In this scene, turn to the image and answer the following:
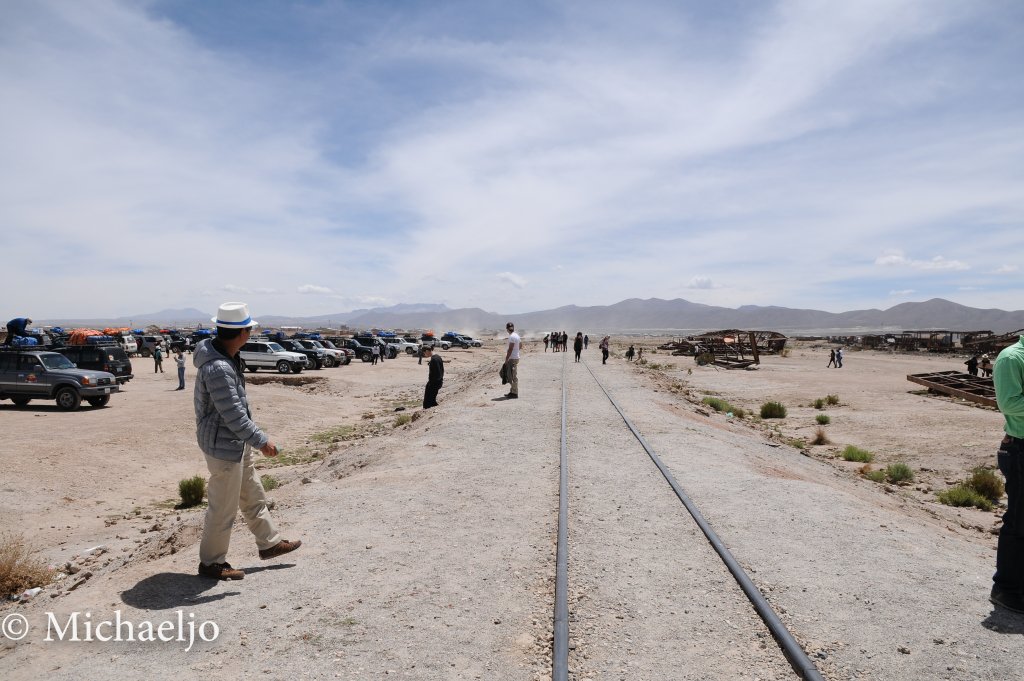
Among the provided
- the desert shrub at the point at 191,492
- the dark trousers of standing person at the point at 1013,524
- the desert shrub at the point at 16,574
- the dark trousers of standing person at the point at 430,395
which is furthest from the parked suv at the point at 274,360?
the dark trousers of standing person at the point at 1013,524

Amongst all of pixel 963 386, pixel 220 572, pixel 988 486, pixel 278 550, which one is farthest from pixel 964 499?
pixel 963 386

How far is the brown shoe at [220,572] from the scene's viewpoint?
5.25 metres

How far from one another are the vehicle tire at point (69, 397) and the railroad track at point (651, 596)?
60.3ft

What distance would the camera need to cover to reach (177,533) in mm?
7574

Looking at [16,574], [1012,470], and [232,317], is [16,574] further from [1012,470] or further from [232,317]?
[1012,470]

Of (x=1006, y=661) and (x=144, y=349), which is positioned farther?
(x=144, y=349)

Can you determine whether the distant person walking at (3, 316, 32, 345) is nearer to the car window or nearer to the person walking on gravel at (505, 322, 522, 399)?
the car window

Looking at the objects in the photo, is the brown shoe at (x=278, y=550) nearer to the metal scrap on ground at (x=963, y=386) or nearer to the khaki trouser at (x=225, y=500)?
the khaki trouser at (x=225, y=500)

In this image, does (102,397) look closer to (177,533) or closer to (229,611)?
(177,533)

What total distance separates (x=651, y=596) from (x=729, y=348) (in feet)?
157

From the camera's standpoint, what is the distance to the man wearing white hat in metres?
4.96

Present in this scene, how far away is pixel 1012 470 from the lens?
470cm

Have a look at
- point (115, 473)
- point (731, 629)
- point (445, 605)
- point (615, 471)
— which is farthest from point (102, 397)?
point (731, 629)

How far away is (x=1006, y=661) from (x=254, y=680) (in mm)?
4581
